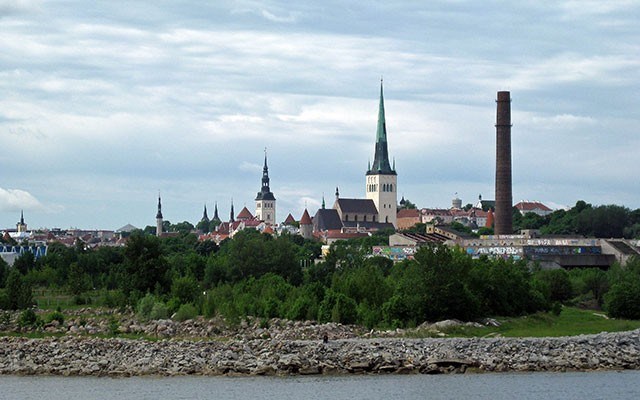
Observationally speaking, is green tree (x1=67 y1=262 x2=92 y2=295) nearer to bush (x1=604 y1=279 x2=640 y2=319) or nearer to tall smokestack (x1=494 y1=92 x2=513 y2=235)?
bush (x1=604 y1=279 x2=640 y2=319)

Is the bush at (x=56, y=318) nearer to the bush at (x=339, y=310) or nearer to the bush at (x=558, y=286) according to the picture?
the bush at (x=339, y=310)

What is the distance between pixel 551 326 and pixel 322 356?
19251mm

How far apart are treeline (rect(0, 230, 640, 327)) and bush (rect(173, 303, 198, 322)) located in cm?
8

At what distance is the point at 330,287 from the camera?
3142 inches

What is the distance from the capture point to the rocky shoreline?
4831 centimetres

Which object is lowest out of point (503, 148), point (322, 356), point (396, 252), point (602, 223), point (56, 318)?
point (322, 356)

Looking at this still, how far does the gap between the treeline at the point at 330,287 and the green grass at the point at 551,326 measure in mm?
1518

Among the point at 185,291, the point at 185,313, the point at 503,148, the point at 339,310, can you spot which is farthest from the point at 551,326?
the point at 503,148

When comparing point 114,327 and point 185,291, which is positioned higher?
point 185,291

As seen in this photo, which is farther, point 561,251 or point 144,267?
point 561,251

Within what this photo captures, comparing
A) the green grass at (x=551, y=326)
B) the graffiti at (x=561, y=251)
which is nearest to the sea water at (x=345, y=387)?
the green grass at (x=551, y=326)

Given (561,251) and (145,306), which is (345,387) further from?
(561,251)

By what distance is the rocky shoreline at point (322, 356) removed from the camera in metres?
48.3

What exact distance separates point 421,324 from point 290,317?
747 cm
